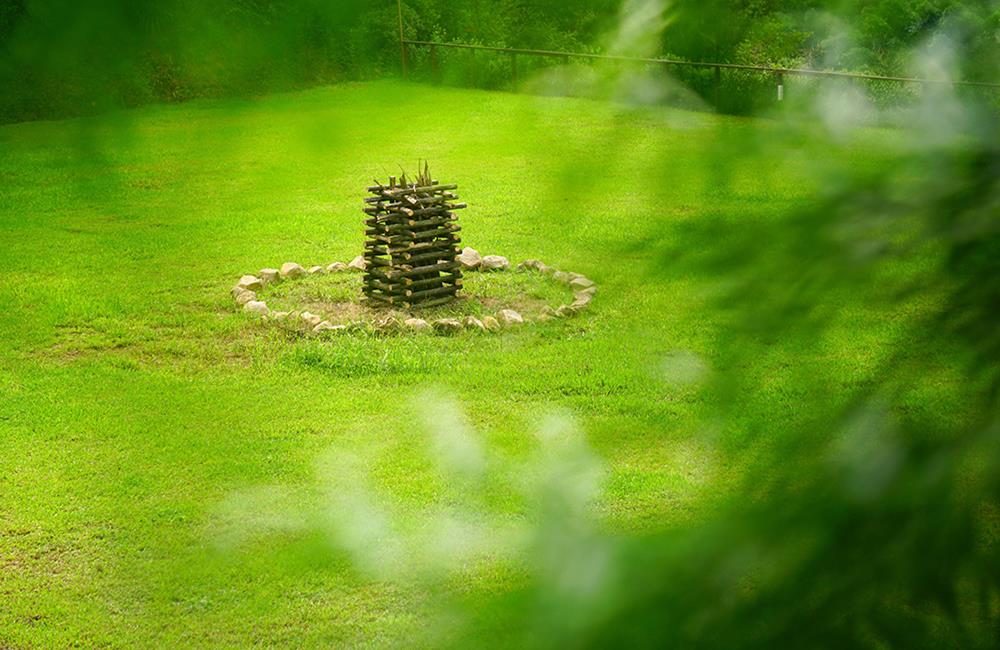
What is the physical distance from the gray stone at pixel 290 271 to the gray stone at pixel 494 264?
102 cm

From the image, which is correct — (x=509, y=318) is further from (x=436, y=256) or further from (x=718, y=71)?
(x=718, y=71)

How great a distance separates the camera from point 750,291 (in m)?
0.40

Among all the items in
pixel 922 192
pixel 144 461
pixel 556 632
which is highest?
pixel 922 192

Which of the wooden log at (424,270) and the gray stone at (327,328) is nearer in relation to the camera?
the gray stone at (327,328)

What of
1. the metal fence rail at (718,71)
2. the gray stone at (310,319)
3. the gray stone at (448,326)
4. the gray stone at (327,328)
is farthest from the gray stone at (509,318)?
the metal fence rail at (718,71)

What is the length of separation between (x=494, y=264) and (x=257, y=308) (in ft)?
4.60

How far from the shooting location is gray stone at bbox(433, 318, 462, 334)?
5.11m

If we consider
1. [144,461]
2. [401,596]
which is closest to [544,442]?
[401,596]

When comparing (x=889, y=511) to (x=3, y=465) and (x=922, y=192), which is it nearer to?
(x=922, y=192)

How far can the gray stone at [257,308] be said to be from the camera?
17.7 ft

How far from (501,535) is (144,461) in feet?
4.95

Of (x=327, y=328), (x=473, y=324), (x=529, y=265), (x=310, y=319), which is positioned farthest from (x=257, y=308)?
(x=529, y=265)

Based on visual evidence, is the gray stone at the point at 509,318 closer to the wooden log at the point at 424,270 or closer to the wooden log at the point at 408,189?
the wooden log at the point at 424,270

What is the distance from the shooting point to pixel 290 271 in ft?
19.5
